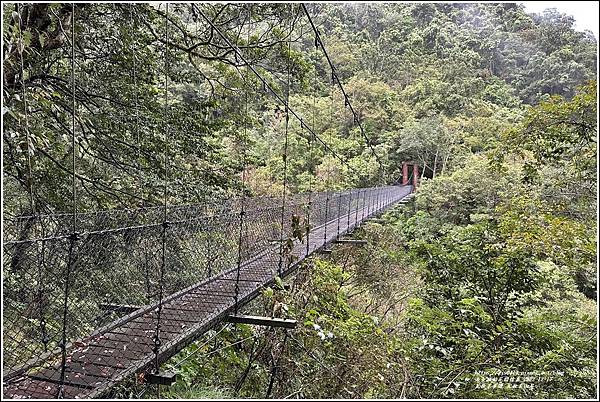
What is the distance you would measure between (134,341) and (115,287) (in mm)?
565

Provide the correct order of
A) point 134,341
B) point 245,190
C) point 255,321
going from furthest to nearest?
point 245,190, point 255,321, point 134,341

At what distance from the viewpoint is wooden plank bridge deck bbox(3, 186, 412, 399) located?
3.76 ft

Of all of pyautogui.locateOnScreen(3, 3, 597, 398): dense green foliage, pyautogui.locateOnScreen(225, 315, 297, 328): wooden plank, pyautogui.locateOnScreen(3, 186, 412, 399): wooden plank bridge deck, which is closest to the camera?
pyautogui.locateOnScreen(3, 186, 412, 399): wooden plank bridge deck

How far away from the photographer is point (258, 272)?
8.49ft

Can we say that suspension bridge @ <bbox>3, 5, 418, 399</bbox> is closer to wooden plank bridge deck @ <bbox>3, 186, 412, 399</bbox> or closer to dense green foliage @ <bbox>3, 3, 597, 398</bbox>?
wooden plank bridge deck @ <bbox>3, 186, 412, 399</bbox>

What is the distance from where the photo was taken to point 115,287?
78.6 inches

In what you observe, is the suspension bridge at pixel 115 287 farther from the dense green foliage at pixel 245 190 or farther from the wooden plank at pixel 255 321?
the dense green foliage at pixel 245 190

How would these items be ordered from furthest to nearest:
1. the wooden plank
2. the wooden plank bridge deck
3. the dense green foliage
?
the dense green foliage, the wooden plank, the wooden plank bridge deck

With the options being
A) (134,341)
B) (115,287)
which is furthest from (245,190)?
(134,341)

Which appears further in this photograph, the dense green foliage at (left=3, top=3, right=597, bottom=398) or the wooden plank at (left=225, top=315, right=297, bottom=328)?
the dense green foliage at (left=3, top=3, right=597, bottom=398)

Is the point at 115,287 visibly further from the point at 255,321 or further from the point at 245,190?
the point at 245,190

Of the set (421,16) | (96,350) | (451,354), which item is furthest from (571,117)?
(421,16)

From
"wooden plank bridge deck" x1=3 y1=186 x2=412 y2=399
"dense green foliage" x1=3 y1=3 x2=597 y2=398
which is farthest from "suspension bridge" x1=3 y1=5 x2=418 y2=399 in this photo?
"dense green foliage" x1=3 y1=3 x2=597 y2=398

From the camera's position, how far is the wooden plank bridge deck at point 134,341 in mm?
1147
